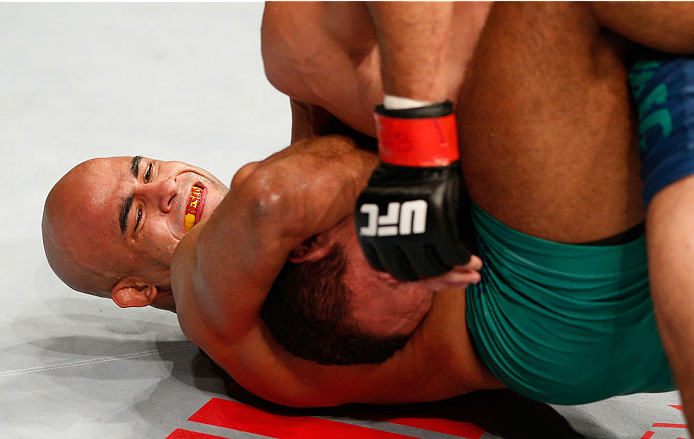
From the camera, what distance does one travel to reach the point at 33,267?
7.34ft

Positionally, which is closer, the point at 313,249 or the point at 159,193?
the point at 313,249

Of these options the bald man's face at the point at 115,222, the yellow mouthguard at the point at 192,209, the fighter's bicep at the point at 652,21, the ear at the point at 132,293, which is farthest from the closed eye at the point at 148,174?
the fighter's bicep at the point at 652,21

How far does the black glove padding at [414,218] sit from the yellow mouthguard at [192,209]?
36.5 inches

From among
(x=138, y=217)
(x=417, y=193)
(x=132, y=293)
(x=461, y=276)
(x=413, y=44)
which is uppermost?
(x=413, y=44)

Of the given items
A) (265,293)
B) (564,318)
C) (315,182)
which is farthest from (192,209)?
(564,318)

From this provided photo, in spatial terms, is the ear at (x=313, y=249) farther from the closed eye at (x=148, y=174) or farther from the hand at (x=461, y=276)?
the closed eye at (x=148, y=174)

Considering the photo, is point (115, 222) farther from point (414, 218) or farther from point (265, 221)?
point (414, 218)

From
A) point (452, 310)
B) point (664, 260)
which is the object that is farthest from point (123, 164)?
point (664, 260)

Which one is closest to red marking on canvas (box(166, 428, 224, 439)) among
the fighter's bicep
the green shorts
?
the green shorts

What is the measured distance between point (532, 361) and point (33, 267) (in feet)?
4.65

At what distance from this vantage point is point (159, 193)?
199cm

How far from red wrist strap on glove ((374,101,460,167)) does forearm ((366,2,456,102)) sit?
25 millimetres

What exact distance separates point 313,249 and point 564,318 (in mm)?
455

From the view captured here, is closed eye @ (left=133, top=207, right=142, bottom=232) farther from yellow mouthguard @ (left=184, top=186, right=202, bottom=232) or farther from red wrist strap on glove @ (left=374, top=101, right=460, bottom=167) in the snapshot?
red wrist strap on glove @ (left=374, top=101, right=460, bottom=167)
